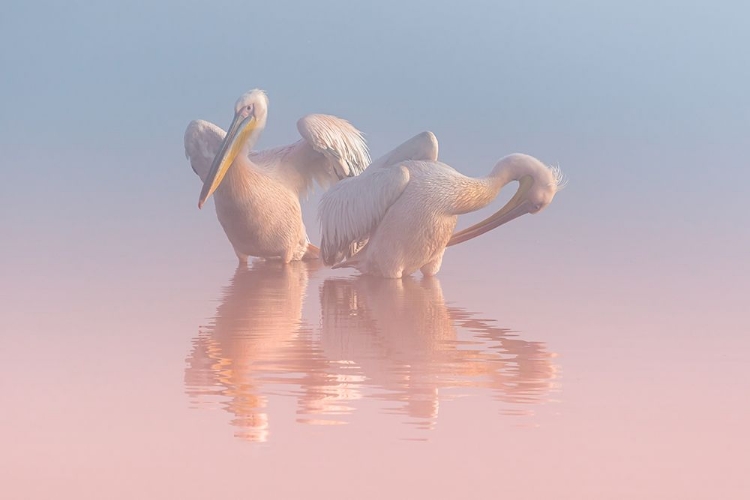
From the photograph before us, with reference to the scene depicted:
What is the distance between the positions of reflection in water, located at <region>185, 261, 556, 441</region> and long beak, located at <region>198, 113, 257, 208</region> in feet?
3.51

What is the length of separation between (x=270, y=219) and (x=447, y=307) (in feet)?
7.29

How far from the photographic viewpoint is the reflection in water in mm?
4738

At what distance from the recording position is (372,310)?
6918 mm

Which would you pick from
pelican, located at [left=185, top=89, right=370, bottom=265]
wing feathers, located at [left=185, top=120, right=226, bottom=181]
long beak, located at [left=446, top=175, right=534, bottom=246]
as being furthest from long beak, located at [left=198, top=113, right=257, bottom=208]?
long beak, located at [left=446, top=175, right=534, bottom=246]

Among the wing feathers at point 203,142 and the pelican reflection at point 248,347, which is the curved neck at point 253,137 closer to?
the wing feathers at point 203,142

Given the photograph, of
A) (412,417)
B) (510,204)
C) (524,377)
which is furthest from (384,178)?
(412,417)

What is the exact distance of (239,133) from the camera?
28.0 ft

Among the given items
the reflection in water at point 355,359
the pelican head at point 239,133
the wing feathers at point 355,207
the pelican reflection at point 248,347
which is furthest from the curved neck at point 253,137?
the reflection in water at point 355,359

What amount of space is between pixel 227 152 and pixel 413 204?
149 centimetres

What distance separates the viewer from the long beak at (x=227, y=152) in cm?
837

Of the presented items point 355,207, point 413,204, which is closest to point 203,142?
point 355,207

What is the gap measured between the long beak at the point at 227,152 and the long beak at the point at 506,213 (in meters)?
1.62

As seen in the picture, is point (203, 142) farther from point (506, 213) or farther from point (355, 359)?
point (355, 359)

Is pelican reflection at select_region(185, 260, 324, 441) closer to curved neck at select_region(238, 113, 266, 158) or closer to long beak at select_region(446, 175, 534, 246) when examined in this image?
curved neck at select_region(238, 113, 266, 158)
